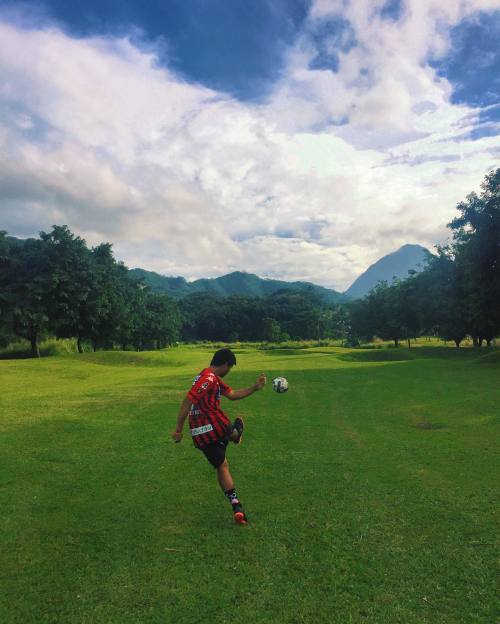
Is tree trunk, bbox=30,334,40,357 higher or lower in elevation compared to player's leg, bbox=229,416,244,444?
higher

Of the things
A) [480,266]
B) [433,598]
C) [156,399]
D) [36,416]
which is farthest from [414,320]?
[433,598]

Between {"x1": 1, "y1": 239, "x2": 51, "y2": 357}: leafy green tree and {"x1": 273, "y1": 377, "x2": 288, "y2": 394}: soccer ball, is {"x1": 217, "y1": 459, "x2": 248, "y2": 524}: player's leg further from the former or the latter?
{"x1": 1, "y1": 239, "x2": 51, "y2": 357}: leafy green tree

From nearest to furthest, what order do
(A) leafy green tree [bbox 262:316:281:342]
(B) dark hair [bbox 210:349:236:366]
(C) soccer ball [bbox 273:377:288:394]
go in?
(B) dark hair [bbox 210:349:236:366], (C) soccer ball [bbox 273:377:288:394], (A) leafy green tree [bbox 262:316:281:342]

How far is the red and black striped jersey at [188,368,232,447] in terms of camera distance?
7312mm

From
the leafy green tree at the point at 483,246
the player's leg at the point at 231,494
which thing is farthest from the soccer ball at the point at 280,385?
the leafy green tree at the point at 483,246

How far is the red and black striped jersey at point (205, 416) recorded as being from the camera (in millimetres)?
7312

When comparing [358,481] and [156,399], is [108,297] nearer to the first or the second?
[156,399]

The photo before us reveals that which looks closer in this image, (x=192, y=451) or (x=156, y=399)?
(x=192, y=451)

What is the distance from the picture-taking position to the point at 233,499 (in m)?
7.21

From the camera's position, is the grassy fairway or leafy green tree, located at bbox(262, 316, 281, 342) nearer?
the grassy fairway

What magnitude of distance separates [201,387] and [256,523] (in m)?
2.44

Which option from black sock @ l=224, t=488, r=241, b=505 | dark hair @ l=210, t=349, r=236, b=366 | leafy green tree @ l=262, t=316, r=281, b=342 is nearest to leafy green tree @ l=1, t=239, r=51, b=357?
dark hair @ l=210, t=349, r=236, b=366

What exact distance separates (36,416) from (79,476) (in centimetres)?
714

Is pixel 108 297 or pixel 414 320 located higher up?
pixel 108 297
